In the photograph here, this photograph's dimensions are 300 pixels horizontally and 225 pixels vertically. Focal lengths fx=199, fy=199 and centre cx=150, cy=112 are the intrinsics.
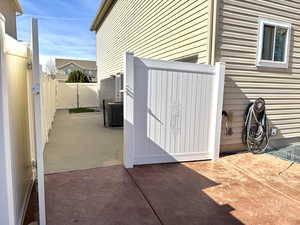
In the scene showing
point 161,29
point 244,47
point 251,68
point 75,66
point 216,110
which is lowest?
point 216,110

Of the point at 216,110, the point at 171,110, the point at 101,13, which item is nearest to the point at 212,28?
the point at 216,110

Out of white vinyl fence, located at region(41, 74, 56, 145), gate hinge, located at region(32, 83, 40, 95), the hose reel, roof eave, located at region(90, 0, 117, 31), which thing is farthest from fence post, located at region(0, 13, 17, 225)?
roof eave, located at region(90, 0, 117, 31)

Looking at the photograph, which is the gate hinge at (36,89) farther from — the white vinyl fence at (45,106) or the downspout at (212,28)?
the downspout at (212,28)

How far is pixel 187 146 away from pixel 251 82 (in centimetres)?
205

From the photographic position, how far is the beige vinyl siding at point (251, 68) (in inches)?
158

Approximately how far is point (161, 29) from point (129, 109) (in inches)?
127

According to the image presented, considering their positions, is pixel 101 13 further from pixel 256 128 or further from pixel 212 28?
pixel 256 128

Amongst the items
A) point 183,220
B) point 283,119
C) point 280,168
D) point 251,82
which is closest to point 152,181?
point 183,220

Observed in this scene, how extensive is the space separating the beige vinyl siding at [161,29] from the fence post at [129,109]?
161cm

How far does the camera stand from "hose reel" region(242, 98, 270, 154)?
171 inches

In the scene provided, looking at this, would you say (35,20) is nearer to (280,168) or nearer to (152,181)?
(152,181)

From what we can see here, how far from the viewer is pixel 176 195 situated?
2.63 m

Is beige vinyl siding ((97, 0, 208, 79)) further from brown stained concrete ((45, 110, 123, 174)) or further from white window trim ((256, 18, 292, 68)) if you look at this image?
brown stained concrete ((45, 110, 123, 174))

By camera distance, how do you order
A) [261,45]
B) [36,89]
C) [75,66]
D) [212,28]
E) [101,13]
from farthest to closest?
[75,66] < [101,13] < [261,45] < [212,28] < [36,89]
